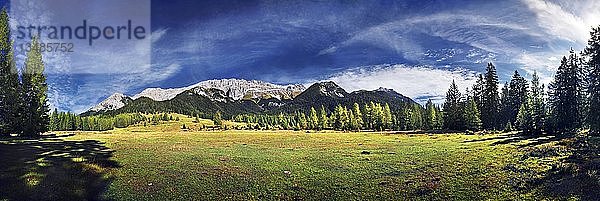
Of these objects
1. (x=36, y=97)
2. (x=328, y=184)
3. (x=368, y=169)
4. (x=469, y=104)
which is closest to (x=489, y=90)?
Answer: (x=469, y=104)

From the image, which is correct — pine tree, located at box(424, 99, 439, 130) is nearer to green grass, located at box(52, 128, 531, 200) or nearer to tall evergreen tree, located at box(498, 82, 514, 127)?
tall evergreen tree, located at box(498, 82, 514, 127)

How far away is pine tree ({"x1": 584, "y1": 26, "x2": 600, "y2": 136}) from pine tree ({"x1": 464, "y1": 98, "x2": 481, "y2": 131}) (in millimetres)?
39065

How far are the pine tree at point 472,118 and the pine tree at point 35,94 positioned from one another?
306 feet

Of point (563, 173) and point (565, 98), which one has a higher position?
point (565, 98)

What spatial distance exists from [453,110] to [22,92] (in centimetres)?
9791

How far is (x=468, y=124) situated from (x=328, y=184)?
82.2 meters

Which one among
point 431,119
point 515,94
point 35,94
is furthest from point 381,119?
point 35,94

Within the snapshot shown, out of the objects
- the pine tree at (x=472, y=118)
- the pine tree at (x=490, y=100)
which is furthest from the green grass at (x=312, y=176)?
the pine tree at (x=490, y=100)

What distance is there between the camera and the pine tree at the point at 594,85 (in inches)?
2178

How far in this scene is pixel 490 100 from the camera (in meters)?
103

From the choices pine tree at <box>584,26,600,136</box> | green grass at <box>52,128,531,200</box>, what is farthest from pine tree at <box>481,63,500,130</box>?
green grass at <box>52,128,531,200</box>

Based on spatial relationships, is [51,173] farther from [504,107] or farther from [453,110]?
[504,107]

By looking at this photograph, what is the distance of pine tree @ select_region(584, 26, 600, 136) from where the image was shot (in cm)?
5531

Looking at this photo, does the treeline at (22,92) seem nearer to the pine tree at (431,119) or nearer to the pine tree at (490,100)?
the pine tree at (490,100)
